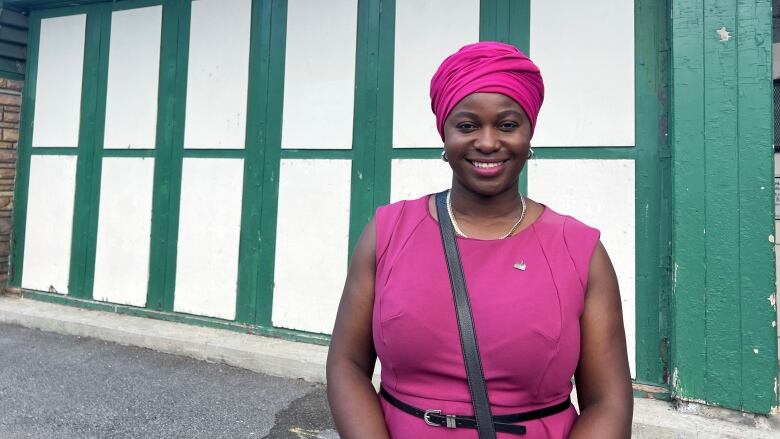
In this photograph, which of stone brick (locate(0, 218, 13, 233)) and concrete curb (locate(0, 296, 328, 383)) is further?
stone brick (locate(0, 218, 13, 233))

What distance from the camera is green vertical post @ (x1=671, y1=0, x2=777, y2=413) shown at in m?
2.84

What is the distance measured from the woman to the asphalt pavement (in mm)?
1867

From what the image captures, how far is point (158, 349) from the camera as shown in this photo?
416 centimetres

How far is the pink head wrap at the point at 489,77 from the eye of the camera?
1209 mm

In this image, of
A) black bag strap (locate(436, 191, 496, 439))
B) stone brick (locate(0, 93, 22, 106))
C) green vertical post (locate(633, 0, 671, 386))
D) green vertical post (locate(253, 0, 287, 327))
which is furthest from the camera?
stone brick (locate(0, 93, 22, 106))

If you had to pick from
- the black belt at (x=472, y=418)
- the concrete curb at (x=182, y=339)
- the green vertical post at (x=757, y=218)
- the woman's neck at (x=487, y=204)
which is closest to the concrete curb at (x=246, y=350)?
the concrete curb at (x=182, y=339)

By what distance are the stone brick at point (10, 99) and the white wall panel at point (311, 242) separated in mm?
3498

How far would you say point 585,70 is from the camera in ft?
11.2

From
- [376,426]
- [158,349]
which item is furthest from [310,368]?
[376,426]

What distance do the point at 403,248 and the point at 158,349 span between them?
143 inches

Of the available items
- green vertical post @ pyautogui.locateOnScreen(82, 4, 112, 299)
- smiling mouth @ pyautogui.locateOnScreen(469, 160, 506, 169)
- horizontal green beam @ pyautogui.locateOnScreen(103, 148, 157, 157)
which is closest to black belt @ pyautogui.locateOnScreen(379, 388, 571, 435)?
smiling mouth @ pyautogui.locateOnScreen(469, 160, 506, 169)

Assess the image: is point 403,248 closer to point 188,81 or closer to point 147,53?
point 188,81

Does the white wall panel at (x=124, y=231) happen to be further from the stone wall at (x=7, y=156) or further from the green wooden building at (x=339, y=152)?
the stone wall at (x=7, y=156)

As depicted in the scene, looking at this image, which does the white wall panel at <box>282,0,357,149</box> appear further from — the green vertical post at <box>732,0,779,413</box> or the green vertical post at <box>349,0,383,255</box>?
the green vertical post at <box>732,0,779,413</box>
